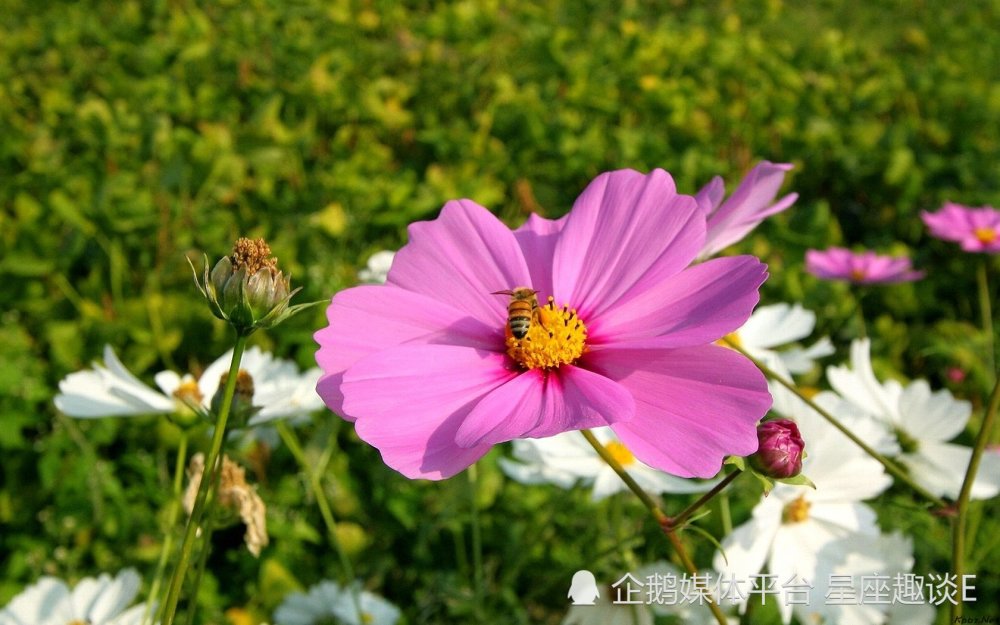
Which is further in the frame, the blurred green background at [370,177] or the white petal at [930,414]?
the blurred green background at [370,177]

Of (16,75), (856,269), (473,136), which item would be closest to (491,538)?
(856,269)

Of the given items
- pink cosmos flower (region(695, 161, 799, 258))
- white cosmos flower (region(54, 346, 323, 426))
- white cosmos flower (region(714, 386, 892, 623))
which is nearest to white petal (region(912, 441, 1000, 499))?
white cosmos flower (region(714, 386, 892, 623))

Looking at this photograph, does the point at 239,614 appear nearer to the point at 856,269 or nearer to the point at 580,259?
the point at 580,259

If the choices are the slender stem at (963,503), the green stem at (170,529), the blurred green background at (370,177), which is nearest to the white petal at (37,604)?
the green stem at (170,529)

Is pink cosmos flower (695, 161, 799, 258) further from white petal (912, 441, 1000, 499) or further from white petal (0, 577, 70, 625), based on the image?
white petal (0, 577, 70, 625)

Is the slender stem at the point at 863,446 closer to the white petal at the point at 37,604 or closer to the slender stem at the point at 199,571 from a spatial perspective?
the slender stem at the point at 199,571

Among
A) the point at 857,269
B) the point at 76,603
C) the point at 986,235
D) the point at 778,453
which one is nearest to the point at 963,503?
the point at 778,453
